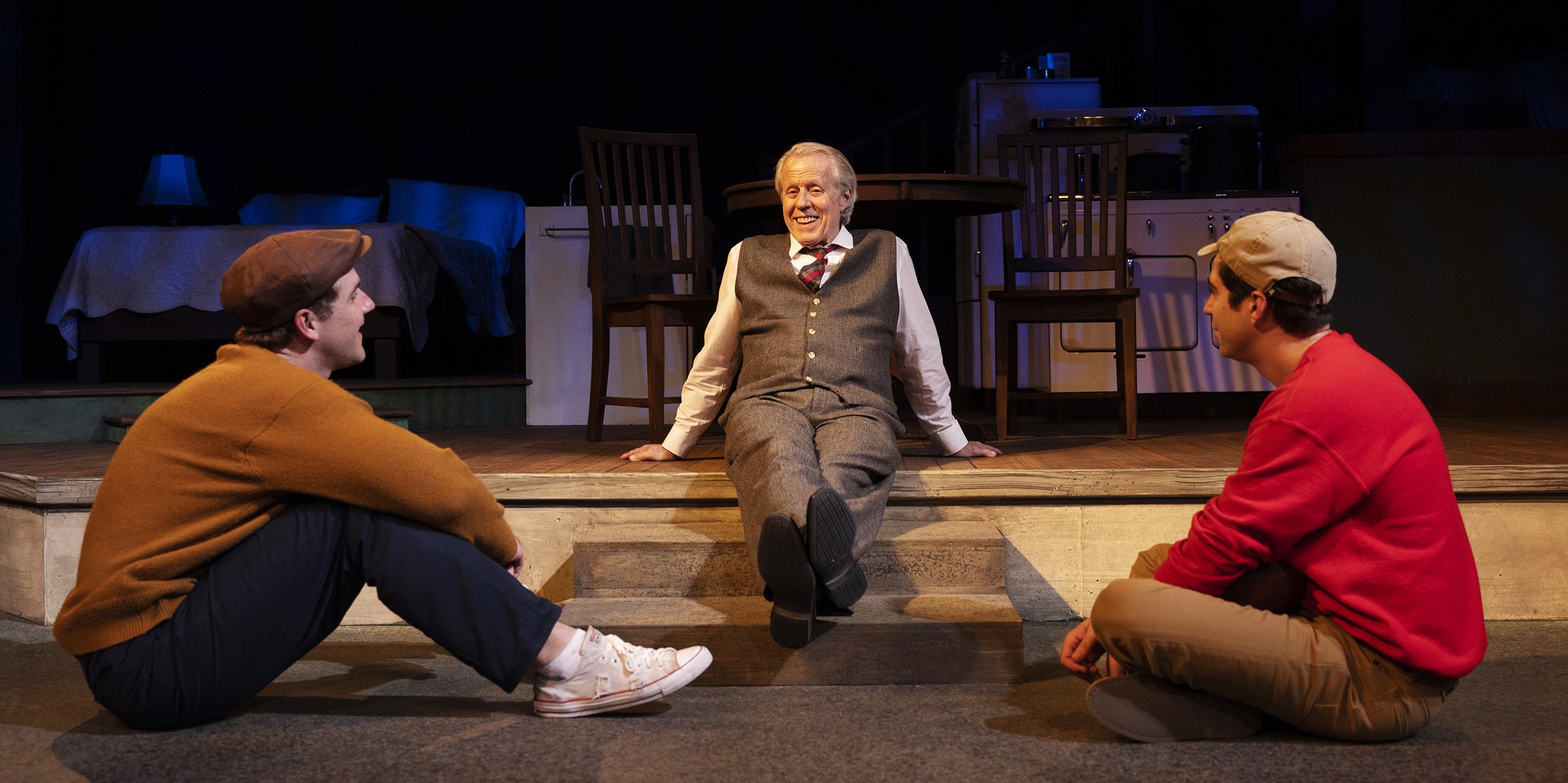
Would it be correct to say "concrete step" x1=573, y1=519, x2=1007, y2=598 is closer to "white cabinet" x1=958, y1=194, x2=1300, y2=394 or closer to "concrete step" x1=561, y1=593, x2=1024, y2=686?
"concrete step" x1=561, y1=593, x2=1024, y2=686

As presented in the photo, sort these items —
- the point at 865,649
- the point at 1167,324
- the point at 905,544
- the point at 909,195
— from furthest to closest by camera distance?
the point at 1167,324 → the point at 909,195 → the point at 905,544 → the point at 865,649

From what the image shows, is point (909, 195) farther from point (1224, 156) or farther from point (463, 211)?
point (463, 211)

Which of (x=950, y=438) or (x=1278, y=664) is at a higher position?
(x=950, y=438)

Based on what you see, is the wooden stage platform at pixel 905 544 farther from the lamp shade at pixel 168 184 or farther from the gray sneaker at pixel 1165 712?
the lamp shade at pixel 168 184

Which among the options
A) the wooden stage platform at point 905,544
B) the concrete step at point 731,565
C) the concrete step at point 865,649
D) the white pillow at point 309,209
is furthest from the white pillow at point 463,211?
the concrete step at point 865,649

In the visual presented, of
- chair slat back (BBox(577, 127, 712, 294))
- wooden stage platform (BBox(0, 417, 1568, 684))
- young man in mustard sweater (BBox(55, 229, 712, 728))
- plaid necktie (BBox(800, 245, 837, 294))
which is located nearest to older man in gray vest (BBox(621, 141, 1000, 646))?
plaid necktie (BBox(800, 245, 837, 294))

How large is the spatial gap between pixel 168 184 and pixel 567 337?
2.98 m

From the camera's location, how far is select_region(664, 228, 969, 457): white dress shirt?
2.43 m

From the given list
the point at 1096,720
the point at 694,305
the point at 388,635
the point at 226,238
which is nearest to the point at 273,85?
the point at 226,238

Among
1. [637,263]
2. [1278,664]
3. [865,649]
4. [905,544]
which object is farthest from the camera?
[637,263]

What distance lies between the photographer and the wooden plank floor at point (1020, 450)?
101 inches

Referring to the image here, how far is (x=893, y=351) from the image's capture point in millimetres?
2527

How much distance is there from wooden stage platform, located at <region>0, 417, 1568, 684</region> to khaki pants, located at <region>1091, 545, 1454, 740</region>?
45 cm

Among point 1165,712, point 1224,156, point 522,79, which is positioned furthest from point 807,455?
point 522,79
